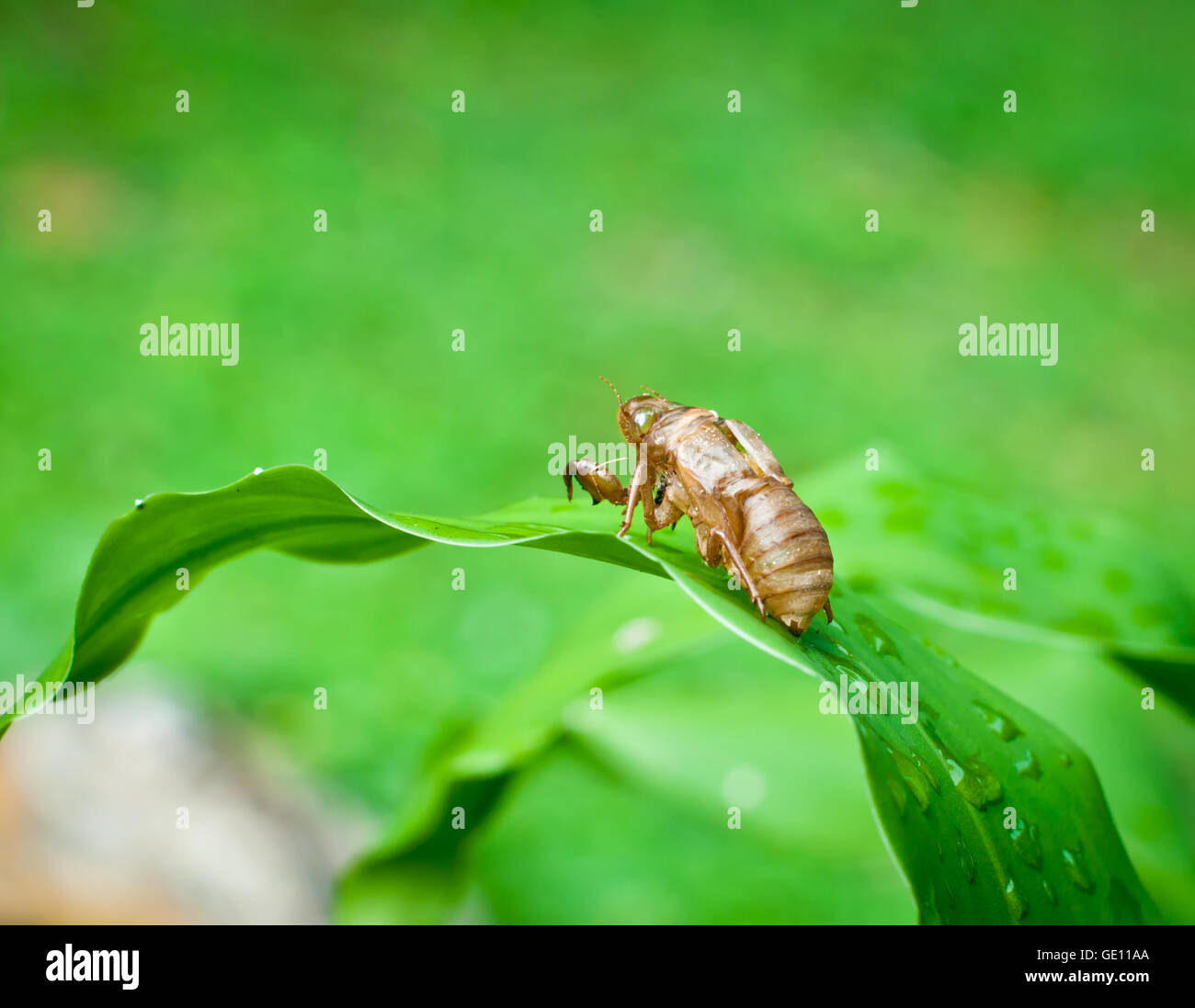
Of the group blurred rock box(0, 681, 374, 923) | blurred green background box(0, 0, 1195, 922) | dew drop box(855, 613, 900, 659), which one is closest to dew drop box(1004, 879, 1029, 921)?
dew drop box(855, 613, 900, 659)

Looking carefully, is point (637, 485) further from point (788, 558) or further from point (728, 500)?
point (788, 558)

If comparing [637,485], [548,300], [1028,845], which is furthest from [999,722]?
[548,300]

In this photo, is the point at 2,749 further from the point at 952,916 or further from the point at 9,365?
the point at 952,916

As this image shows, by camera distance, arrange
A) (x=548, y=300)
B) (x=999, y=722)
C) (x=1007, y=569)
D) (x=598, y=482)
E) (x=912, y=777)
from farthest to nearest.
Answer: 1. (x=548, y=300)
2. (x=1007, y=569)
3. (x=598, y=482)
4. (x=999, y=722)
5. (x=912, y=777)

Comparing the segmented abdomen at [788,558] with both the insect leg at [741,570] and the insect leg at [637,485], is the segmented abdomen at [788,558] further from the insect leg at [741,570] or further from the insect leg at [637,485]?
the insect leg at [637,485]

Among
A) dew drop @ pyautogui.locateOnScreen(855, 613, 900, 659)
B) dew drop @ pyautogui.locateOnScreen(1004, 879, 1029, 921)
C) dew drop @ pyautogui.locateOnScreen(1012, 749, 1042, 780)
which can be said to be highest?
dew drop @ pyautogui.locateOnScreen(855, 613, 900, 659)

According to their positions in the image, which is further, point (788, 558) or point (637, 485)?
point (637, 485)

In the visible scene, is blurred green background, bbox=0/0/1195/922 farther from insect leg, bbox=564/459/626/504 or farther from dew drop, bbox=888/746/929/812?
dew drop, bbox=888/746/929/812

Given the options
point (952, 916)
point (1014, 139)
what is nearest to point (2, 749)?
point (952, 916)
